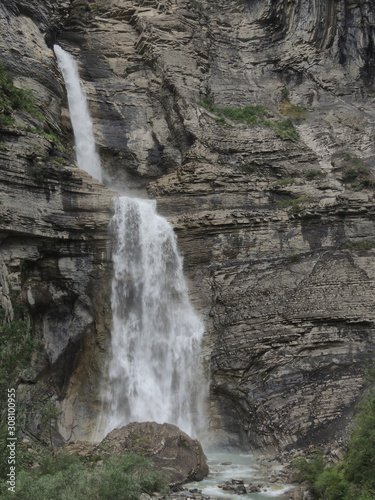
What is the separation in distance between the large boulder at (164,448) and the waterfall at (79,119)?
54.6ft

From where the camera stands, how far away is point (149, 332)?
2309cm

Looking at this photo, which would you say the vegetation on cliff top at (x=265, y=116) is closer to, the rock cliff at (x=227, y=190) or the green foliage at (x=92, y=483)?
the rock cliff at (x=227, y=190)

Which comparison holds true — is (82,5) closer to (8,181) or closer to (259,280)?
(8,181)

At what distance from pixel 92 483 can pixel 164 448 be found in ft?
17.2

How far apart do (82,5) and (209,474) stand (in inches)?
1327

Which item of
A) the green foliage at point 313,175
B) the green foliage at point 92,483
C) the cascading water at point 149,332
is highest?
the green foliage at point 313,175

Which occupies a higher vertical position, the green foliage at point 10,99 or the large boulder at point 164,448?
the green foliage at point 10,99

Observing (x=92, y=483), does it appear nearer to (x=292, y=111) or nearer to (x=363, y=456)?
(x=363, y=456)

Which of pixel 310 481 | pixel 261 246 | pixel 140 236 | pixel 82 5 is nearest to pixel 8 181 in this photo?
pixel 140 236

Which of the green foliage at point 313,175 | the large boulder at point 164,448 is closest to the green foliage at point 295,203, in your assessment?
the green foliage at point 313,175

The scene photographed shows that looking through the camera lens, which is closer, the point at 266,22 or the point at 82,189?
the point at 82,189

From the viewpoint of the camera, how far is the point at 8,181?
21.1m

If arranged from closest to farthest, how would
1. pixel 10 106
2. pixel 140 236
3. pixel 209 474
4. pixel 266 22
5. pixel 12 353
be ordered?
pixel 12 353
pixel 209 474
pixel 10 106
pixel 140 236
pixel 266 22

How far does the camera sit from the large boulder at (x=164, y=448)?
51.7 ft
